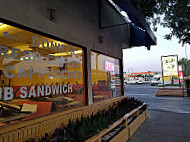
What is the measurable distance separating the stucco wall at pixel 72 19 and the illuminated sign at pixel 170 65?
1025 cm

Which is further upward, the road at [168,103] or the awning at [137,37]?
the awning at [137,37]

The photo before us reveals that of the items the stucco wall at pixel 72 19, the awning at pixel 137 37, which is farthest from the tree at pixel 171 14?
the stucco wall at pixel 72 19

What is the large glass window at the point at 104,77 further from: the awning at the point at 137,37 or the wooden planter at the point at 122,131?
the awning at the point at 137,37

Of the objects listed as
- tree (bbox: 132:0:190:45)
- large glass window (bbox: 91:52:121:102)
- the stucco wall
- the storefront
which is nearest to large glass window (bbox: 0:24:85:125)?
the storefront

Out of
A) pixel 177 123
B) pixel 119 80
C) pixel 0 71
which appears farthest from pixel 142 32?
pixel 0 71

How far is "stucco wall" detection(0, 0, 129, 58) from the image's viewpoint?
8.17ft

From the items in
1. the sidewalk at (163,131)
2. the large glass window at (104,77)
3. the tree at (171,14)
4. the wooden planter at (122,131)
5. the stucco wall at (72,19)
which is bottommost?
the sidewalk at (163,131)

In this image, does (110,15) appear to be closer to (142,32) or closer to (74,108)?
(142,32)

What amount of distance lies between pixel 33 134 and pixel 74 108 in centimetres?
127

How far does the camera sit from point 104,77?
5.74 metres

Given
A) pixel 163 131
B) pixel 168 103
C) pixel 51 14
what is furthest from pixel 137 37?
pixel 51 14

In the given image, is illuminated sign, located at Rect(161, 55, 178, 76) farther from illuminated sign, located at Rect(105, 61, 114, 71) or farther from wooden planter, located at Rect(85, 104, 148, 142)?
wooden planter, located at Rect(85, 104, 148, 142)

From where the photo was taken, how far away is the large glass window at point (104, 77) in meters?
4.83

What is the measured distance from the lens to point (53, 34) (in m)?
3.14
